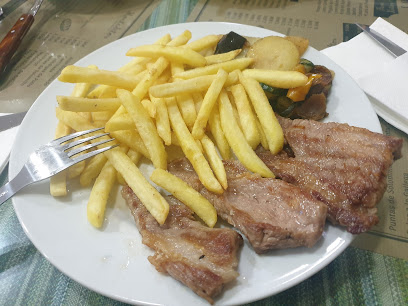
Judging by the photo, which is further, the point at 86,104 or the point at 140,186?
the point at 86,104

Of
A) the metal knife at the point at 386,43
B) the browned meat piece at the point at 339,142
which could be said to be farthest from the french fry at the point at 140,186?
the metal knife at the point at 386,43

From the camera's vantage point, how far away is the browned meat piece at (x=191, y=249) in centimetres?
170

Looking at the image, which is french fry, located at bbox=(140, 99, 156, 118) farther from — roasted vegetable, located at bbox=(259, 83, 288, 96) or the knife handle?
the knife handle

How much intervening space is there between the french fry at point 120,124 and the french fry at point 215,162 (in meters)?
0.54

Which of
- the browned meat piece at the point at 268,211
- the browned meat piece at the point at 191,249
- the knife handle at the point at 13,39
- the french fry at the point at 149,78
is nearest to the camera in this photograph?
the browned meat piece at the point at 191,249

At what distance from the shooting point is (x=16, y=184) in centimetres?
224

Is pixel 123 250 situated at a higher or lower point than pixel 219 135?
lower

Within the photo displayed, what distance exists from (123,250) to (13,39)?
3.42 m

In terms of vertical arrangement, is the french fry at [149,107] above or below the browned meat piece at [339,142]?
above

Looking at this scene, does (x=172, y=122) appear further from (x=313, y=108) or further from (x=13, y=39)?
(x=13, y=39)

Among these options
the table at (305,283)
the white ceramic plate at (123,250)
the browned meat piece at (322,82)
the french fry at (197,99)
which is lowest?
the table at (305,283)

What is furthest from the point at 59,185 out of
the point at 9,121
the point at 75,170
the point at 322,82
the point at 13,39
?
the point at 13,39

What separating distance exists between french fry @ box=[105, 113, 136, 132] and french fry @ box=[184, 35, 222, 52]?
106 cm

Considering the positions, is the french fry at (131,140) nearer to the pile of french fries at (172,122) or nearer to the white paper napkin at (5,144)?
the pile of french fries at (172,122)
